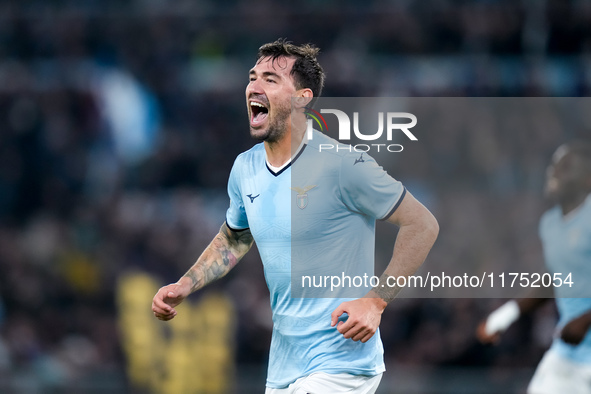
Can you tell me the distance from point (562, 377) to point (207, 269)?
260cm

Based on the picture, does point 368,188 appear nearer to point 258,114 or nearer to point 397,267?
point 397,267

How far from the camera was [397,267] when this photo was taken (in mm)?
4039

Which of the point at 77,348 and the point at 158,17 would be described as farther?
the point at 158,17

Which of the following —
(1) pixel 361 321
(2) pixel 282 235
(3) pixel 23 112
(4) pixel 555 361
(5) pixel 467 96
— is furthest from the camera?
(3) pixel 23 112

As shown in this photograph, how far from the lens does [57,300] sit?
465 inches

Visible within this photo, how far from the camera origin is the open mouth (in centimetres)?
439

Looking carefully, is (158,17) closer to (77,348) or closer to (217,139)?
A: (217,139)

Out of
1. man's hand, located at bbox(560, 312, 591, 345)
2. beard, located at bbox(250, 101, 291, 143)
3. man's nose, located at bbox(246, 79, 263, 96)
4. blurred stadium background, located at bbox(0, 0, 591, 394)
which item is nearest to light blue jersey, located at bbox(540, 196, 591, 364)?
man's hand, located at bbox(560, 312, 591, 345)

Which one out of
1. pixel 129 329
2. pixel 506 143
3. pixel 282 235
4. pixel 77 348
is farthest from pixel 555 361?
pixel 77 348

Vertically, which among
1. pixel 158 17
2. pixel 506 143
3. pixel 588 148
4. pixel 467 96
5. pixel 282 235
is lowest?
pixel 282 235

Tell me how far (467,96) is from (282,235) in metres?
6.97

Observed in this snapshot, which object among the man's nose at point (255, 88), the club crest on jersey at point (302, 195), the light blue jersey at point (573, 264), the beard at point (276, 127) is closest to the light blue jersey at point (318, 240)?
the club crest on jersey at point (302, 195)

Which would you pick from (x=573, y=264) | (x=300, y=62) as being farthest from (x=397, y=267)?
(x=573, y=264)

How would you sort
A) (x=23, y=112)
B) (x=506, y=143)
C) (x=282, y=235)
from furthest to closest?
(x=23, y=112) → (x=506, y=143) → (x=282, y=235)
